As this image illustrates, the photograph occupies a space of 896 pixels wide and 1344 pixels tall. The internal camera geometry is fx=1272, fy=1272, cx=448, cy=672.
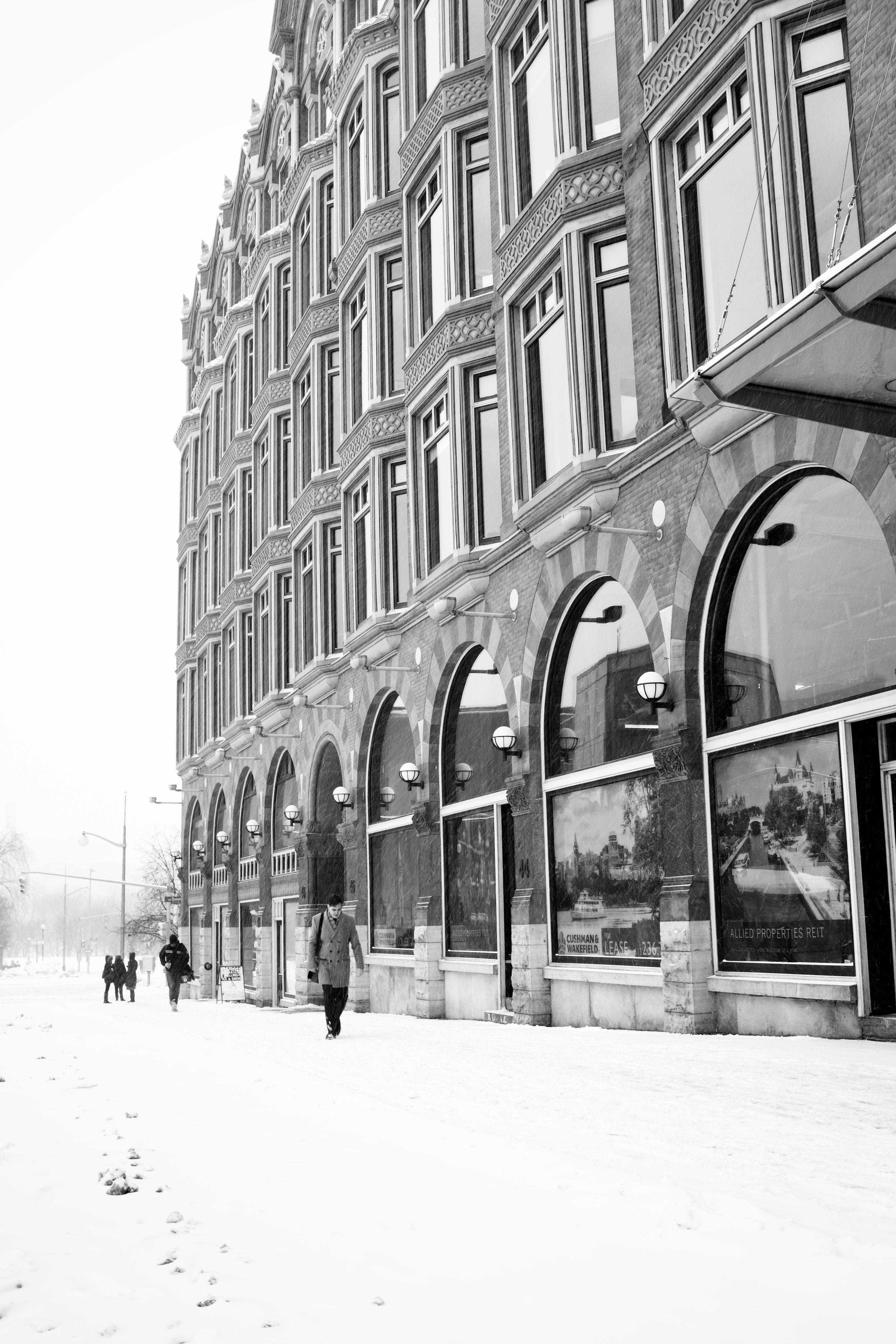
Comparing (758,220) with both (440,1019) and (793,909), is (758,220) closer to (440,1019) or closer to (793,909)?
(793,909)

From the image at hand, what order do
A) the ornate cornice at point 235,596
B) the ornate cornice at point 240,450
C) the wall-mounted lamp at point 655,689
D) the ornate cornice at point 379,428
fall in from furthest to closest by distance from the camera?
the ornate cornice at point 240,450, the ornate cornice at point 235,596, the ornate cornice at point 379,428, the wall-mounted lamp at point 655,689

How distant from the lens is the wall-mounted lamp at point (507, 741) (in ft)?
58.6

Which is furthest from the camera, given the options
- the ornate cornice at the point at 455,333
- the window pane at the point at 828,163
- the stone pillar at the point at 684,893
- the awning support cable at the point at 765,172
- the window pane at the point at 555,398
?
the ornate cornice at the point at 455,333

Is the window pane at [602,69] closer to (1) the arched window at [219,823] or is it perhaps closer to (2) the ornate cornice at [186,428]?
(1) the arched window at [219,823]

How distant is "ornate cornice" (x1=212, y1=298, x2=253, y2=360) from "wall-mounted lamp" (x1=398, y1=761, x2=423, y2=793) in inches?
848

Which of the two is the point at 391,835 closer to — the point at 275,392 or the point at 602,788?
the point at 602,788

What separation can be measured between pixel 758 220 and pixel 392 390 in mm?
12677

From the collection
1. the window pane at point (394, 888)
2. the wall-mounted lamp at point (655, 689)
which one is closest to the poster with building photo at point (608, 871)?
the wall-mounted lamp at point (655, 689)

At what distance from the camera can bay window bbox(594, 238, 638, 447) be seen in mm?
16078

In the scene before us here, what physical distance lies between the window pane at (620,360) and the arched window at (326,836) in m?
13.8

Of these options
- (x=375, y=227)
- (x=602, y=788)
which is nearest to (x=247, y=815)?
(x=375, y=227)

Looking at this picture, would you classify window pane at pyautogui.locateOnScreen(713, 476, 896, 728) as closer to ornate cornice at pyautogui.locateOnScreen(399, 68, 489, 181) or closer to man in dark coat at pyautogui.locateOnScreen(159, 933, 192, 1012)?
ornate cornice at pyautogui.locateOnScreen(399, 68, 489, 181)

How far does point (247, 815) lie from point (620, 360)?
79.6 feet

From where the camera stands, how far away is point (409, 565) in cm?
2341
